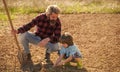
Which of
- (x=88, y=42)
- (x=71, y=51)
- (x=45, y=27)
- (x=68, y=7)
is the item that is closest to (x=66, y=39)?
(x=71, y=51)

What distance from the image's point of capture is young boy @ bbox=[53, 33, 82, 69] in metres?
5.62

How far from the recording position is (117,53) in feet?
21.8

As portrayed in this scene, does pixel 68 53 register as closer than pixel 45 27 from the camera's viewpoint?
Yes

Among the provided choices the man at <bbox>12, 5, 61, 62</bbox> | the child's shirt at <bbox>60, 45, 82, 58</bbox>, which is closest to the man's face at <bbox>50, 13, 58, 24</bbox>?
the man at <bbox>12, 5, 61, 62</bbox>

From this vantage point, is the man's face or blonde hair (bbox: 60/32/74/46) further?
the man's face

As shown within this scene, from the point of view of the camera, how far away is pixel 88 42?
730 cm

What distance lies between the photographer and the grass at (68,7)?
9.67m

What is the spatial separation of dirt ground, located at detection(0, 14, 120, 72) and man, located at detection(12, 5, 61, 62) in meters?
0.33

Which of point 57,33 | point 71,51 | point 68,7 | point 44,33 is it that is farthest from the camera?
point 68,7

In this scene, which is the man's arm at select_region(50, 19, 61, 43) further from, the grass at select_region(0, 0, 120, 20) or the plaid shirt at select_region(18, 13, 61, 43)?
the grass at select_region(0, 0, 120, 20)

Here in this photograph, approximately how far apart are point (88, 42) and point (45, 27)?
1566mm

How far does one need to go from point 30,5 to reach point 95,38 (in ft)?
11.7

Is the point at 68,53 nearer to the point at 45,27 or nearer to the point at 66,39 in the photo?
the point at 66,39

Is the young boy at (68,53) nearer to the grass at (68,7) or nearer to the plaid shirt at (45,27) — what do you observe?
the plaid shirt at (45,27)
